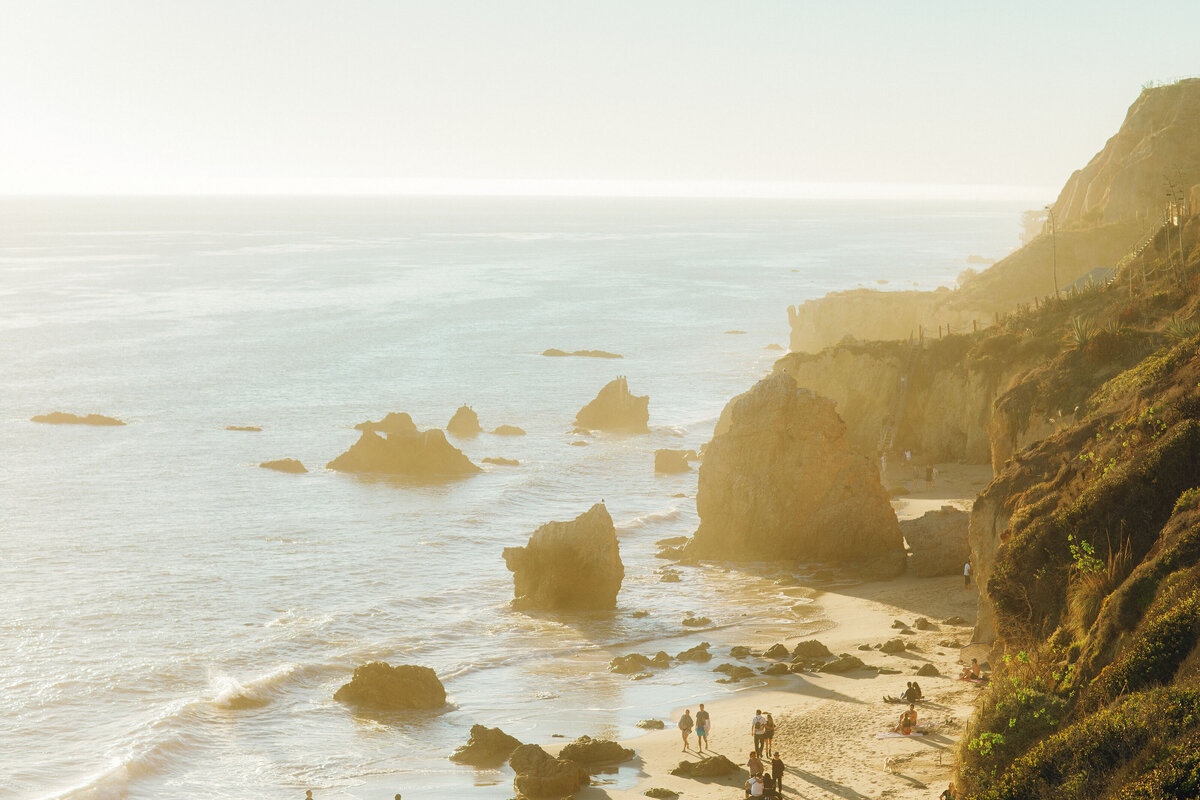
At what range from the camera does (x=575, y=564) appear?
42719 millimetres

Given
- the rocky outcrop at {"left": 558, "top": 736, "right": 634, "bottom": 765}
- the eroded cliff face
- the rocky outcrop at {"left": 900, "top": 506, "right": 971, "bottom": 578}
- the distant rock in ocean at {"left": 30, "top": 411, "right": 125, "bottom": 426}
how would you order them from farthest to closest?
the distant rock in ocean at {"left": 30, "top": 411, "right": 125, "bottom": 426} → the eroded cliff face → the rocky outcrop at {"left": 900, "top": 506, "right": 971, "bottom": 578} → the rocky outcrop at {"left": 558, "top": 736, "right": 634, "bottom": 765}

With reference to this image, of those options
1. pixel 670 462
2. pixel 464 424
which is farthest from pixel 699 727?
pixel 464 424

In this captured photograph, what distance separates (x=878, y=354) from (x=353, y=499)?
30360 mm

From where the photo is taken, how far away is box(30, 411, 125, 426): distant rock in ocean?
3319 inches

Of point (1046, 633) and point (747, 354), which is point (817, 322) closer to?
point (747, 354)

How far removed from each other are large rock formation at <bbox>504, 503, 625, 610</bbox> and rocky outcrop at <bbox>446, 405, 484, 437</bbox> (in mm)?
38642

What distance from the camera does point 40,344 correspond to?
122062 millimetres

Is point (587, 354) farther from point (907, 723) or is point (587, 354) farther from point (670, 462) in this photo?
point (907, 723)

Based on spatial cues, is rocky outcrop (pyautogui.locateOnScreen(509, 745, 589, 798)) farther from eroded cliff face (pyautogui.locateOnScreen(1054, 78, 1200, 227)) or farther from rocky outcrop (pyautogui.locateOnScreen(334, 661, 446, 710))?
eroded cliff face (pyautogui.locateOnScreen(1054, 78, 1200, 227))

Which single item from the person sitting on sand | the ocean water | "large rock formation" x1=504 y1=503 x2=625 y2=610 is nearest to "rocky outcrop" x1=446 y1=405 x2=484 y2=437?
the ocean water

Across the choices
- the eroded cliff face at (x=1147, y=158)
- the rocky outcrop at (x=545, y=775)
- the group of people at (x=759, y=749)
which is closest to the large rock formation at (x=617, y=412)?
the eroded cliff face at (x=1147, y=158)

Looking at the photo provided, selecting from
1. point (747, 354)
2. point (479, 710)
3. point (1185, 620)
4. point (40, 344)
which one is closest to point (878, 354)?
point (479, 710)

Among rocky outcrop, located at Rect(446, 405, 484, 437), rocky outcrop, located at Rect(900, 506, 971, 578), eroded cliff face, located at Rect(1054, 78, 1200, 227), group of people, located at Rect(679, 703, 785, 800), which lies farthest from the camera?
eroded cliff face, located at Rect(1054, 78, 1200, 227)

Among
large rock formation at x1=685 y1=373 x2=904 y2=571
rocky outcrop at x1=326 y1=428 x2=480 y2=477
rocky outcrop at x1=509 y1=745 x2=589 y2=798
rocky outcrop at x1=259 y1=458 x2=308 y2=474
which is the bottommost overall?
rocky outcrop at x1=259 y1=458 x2=308 y2=474
